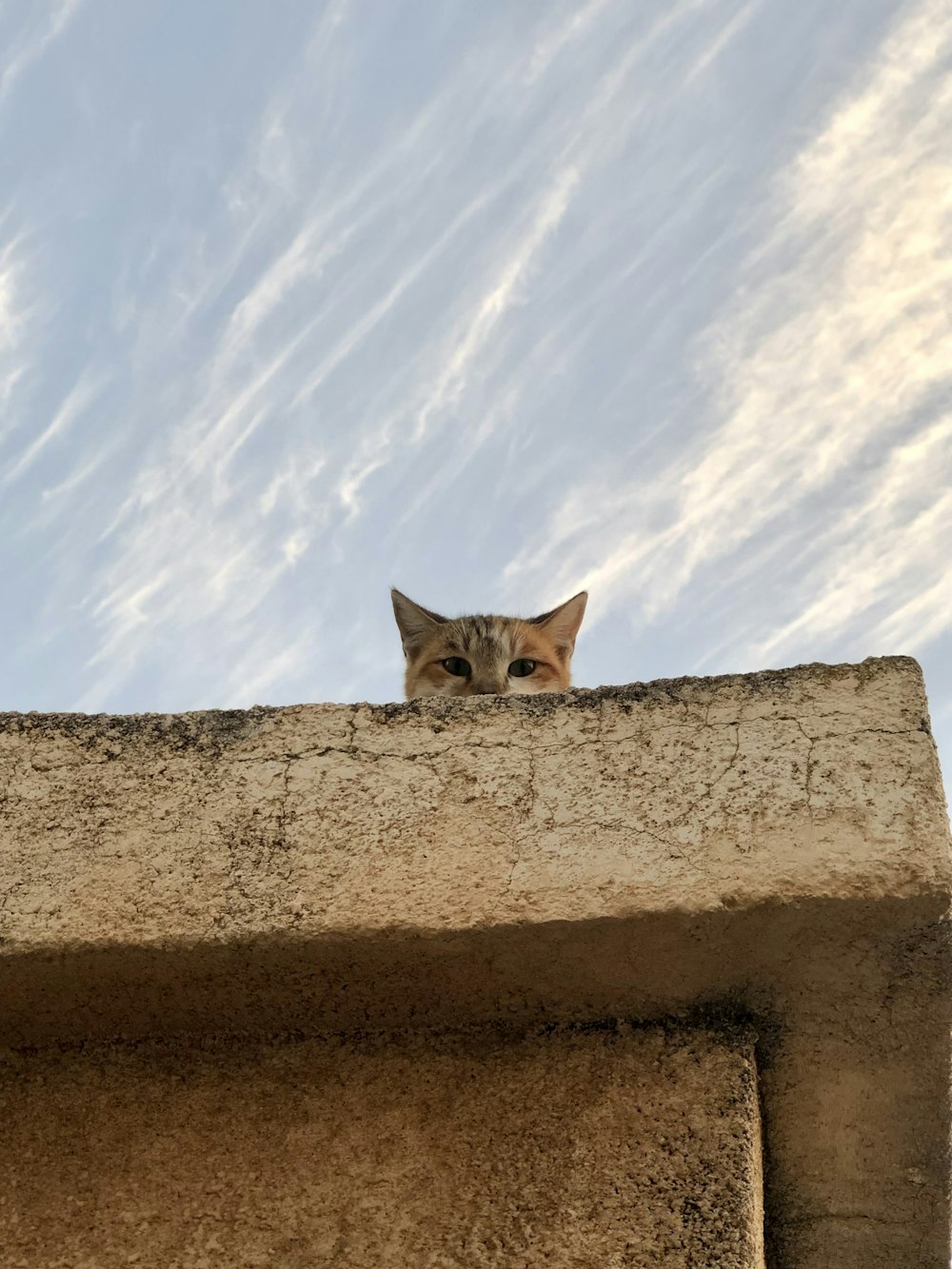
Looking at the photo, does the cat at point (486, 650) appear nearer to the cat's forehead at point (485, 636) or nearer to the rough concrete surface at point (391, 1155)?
the cat's forehead at point (485, 636)

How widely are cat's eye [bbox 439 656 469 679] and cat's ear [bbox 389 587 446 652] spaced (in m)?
0.47

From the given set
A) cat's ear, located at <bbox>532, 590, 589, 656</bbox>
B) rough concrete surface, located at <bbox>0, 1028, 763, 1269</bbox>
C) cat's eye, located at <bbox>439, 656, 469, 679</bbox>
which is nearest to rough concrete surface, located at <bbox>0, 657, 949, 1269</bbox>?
rough concrete surface, located at <bbox>0, 1028, 763, 1269</bbox>

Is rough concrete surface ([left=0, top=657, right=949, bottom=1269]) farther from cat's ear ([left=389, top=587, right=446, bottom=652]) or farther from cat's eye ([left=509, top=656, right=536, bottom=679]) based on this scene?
cat's ear ([left=389, top=587, right=446, bottom=652])

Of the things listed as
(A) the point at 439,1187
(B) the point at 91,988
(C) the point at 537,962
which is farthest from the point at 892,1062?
(B) the point at 91,988

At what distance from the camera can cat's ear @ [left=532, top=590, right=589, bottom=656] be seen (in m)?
5.30

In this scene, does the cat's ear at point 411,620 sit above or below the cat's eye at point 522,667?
above

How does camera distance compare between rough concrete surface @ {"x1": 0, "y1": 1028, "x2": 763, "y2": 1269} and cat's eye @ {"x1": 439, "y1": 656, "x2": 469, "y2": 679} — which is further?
cat's eye @ {"x1": 439, "y1": 656, "x2": 469, "y2": 679}

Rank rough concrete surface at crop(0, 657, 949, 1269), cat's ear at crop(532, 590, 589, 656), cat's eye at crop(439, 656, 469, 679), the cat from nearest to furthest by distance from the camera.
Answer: rough concrete surface at crop(0, 657, 949, 1269)
the cat
cat's eye at crop(439, 656, 469, 679)
cat's ear at crop(532, 590, 589, 656)

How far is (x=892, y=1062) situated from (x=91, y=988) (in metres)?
1.14

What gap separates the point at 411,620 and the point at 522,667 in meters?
0.80

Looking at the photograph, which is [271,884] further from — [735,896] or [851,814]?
[851,814]

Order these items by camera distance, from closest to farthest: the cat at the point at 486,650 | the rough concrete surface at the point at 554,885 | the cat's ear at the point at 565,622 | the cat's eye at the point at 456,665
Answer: the rough concrete surface at the point at 554,885, the cat at the point at 486,650, the cat's eye at the point at 456,665, the cat's ear at the point at 565,622

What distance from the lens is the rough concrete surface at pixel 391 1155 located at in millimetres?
1622

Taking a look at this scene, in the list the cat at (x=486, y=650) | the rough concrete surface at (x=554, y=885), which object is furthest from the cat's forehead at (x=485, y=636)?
the rough concrete surface at (x=554, y=885)
